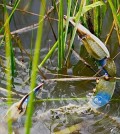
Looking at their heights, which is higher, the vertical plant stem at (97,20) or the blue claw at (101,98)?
the vertical plant stem at (97,20)

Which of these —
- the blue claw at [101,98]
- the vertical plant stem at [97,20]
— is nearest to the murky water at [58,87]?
the blue claw at [101,98]

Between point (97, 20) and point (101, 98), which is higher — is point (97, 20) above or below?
above

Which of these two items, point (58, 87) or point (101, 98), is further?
point (58, 87)

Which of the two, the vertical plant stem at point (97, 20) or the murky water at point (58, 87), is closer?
the murky water at point (58, 87)

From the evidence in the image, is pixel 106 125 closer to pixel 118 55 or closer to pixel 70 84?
pixel 70 84

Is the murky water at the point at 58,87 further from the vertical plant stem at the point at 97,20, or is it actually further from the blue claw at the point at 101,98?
the vertical plant stem at the point at 97,20

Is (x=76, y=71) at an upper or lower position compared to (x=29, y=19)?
lower

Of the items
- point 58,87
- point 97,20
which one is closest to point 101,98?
point 58,87

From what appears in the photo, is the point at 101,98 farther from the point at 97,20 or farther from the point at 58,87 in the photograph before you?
the point at 97,20

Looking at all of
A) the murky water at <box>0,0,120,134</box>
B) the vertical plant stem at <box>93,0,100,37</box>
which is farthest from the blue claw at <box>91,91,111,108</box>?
the vertical plant stem at <box>93,0,100,37</box>

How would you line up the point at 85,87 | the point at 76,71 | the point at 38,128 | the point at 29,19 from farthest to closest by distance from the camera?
1. the point at 29,19
2. the point at 76,71
3. the point at 85,87
4. the point at 38,128

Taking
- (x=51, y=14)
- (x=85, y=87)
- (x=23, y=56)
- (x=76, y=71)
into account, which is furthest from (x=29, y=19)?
(x=85, y=87)
